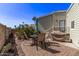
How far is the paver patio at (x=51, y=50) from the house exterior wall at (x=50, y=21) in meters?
0.47

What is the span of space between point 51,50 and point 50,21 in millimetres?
801

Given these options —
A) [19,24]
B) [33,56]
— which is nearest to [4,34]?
[19,24]

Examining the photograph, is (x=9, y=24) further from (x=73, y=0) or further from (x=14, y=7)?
(x=73, y=0)

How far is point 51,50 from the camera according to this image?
6543mm

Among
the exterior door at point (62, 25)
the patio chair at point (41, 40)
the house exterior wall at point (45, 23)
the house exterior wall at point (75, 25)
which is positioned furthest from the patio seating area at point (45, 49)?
the house exterior wall at point (75, 25)

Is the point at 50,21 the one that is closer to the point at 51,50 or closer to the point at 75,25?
the point at 51,50

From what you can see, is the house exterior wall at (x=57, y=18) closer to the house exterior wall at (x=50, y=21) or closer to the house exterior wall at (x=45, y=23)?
the house exterior wall at (x=50, y=21)

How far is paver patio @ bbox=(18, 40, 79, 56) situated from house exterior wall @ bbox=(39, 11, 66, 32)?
1.53 feet

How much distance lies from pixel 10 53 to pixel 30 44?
2.08 ft

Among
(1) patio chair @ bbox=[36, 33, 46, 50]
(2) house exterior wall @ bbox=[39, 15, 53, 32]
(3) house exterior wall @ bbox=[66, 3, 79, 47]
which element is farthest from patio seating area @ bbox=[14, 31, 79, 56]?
(3) house exterior wall @ bbox=[66, 3, 79, 47]

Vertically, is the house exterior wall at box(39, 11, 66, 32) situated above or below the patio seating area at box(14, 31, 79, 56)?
above

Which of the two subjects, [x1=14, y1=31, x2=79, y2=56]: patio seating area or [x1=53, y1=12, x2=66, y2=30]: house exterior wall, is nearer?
[x1=14, y1=31, x2=79, y2=56]: patio seating area

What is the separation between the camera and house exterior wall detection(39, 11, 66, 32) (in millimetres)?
6566

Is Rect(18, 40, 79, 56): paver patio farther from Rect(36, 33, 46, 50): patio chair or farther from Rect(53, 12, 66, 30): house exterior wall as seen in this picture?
Rect(53, 12, 66, 30): house exterior wall
